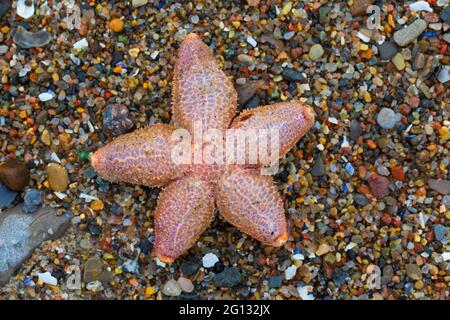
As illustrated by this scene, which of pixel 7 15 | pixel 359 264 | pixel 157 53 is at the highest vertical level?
pixel 7 15

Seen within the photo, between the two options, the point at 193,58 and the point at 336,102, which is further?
the point at 336,102

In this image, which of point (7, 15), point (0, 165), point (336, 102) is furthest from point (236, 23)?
point (0, 165)

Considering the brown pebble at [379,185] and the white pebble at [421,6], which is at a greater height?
the white pebble at [421,6]

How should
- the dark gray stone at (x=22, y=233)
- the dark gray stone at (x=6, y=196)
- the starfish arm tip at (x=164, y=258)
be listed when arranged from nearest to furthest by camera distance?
the starfish arm tip at (x=164, y=258) < the dark gray stone at (x=22, y=233) < the dark gray stone at (x=6, y=196)

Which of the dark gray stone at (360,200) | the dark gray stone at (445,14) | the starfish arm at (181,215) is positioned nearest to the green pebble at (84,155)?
the starfish arm at (181,215)

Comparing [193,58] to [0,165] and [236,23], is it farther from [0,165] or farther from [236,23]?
[0,165]

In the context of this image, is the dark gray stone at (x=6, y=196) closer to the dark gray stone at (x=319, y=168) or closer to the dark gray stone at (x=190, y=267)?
the dark gray stone at (x=190, y=267)
